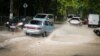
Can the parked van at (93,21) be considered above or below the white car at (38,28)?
below

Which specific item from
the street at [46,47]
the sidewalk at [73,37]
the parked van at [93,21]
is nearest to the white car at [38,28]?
the sidewalk at [73,37]

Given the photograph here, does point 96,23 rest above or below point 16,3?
below

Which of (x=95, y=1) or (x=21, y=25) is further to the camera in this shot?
(x=95, y=1)

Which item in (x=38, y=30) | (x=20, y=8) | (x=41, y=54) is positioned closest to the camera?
(x=41, y=54)

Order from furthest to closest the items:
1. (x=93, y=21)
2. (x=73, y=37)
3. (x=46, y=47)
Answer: (x=93, y=21)
(x=73, y=37)
(x=46, y=47)

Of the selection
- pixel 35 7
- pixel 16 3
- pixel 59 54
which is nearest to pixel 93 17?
pixel 35 7

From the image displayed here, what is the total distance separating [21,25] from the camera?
3250 cm

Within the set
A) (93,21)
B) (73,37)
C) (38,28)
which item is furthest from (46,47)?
(93,21)

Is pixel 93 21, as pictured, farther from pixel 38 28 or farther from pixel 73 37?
pixel 38 28

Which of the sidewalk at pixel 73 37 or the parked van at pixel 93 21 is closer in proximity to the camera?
the sidewalk at pixel 73 37

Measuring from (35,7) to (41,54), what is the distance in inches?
1452

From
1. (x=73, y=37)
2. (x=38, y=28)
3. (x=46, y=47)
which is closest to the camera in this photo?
(x=46, y=47)

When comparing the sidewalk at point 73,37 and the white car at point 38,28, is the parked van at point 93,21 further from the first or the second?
the white car at point 38,28

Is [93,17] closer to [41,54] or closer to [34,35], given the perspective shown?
[34,35]
